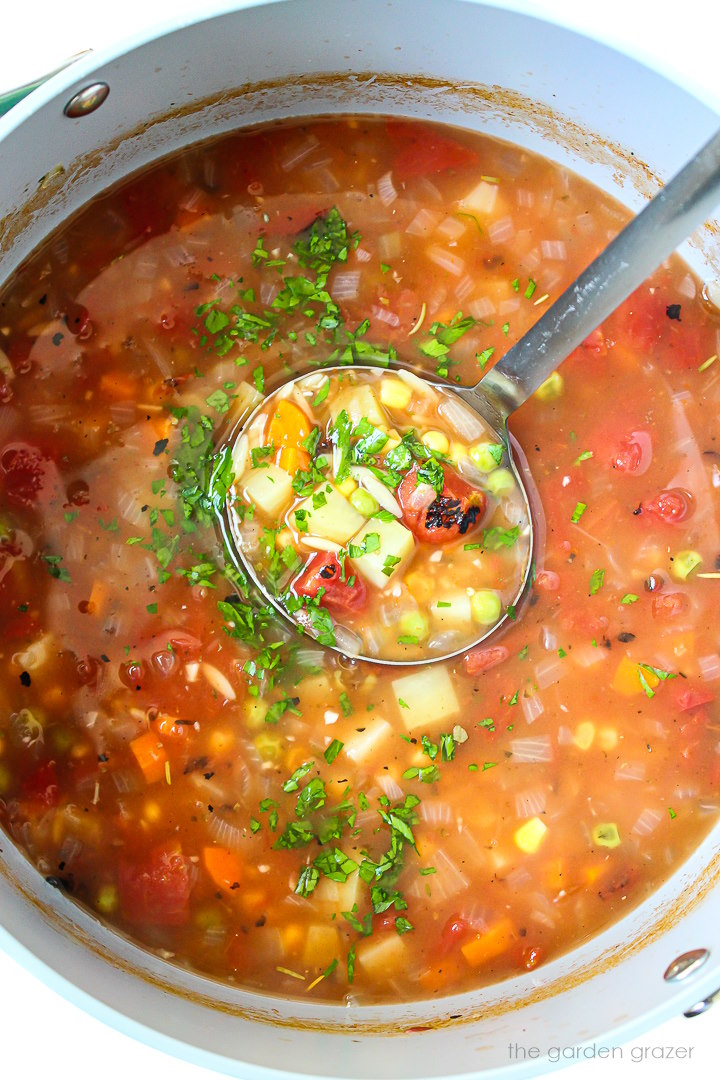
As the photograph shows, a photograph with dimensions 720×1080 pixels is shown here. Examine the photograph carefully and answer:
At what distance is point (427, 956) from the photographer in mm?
2811

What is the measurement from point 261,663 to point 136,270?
4.23ft

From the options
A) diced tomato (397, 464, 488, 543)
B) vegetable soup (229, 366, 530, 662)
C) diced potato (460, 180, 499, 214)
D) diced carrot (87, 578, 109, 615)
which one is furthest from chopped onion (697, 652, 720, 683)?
diced carrot (87, 578, 109, 615)

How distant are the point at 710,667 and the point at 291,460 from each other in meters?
1.50

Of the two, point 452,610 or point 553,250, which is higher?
point 553,250

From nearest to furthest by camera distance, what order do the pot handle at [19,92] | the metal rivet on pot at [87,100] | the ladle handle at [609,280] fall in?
the ladle handle at [609,280], the metal rivet on pot at [87,100], the pot handle at [19,92]

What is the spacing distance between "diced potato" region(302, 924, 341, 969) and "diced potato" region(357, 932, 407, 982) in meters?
0.09

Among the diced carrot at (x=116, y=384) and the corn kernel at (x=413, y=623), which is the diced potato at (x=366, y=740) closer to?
the corn kernel at (x=413, y=623)

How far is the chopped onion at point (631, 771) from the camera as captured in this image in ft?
9.39

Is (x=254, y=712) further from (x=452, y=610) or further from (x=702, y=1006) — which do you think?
(x=702, y=1006)

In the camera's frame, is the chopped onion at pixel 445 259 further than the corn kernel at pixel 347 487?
Yes

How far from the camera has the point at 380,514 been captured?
270 cm

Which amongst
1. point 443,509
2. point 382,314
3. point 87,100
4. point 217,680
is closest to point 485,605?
point 443,509

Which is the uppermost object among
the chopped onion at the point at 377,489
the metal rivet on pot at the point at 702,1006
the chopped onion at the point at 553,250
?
the chopped onion at the point at 553,250

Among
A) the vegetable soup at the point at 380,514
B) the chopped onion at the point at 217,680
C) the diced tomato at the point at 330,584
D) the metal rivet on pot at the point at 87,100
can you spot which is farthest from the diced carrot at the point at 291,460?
the metal rivet on pot at the point at 87,100
